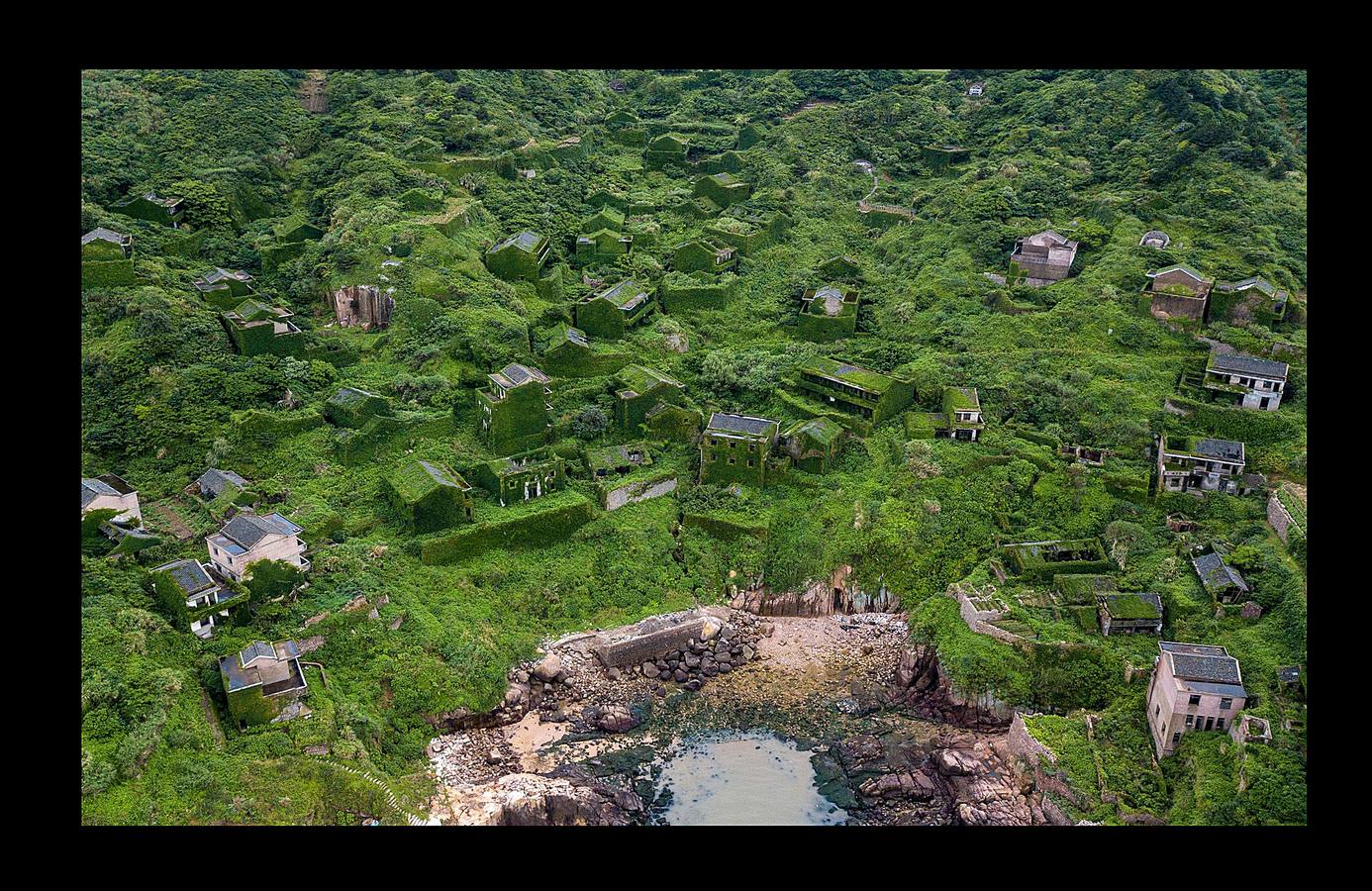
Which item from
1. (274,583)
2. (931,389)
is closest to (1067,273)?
(931,389)

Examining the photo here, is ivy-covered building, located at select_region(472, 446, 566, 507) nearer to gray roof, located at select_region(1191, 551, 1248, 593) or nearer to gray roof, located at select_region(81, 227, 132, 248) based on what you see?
gray roof, located at select_region(81, 227, 132, 248)

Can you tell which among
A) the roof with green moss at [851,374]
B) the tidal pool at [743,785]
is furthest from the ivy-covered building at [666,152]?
the tidal pool at [743,785]

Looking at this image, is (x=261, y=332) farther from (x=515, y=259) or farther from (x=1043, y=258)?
(x=1043, y=258)

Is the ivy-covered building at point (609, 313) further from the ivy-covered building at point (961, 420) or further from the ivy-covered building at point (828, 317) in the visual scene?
the ivy-covered building at point (961, 420)

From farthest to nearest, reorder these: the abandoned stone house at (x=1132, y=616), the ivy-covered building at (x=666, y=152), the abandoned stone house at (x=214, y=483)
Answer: the ivy-covered building at (x=666, y=152) → the abandoned stone house at (x=214, y=483) → the abandoned stone house at (x=1132, y=616)

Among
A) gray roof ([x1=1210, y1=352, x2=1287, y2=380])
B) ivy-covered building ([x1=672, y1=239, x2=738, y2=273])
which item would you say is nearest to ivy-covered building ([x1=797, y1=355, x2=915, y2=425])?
ivy-covered building ([x1=672, y1=239, x2=738, y2=273])

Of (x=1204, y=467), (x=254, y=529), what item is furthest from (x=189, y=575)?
(x=1204, y=467)
